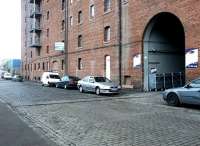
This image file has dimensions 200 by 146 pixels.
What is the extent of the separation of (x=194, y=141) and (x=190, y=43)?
14021mm

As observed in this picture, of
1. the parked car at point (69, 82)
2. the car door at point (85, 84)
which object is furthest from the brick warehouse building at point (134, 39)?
the car door at point (85, 84)

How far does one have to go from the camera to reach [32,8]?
5741 centimetres

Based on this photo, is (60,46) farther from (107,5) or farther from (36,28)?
(36,28)

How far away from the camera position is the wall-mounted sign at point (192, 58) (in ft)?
67.3

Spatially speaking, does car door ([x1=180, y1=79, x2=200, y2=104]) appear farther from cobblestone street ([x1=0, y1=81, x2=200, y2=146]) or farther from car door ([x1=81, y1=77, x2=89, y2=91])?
car door ([x1=81, y1=77, x2=89, y2=91])

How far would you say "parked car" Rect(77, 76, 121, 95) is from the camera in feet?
77.9

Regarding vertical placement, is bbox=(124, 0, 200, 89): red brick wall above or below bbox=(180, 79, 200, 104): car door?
above

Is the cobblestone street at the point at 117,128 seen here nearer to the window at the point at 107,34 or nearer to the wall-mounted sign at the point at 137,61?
the wall-mounted sign at the point at 137,61

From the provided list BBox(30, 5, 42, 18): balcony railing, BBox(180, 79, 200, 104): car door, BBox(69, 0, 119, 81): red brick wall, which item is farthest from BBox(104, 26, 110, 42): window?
BBox(30, 5, 42, 18): balcony railing

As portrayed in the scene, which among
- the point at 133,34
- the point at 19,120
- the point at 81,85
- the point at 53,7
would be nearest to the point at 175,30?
the point at 133,34

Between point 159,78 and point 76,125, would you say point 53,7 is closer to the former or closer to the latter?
point 159,78

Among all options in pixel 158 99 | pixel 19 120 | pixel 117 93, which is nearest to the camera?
pixel 19 120

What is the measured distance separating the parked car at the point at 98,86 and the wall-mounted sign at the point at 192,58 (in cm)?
565

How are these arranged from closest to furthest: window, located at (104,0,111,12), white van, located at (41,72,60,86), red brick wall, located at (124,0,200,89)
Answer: red brick wall, located at (124,0,200,89)
window, located at (104,0,111,12)
white van, located at (41,72,60,86)
